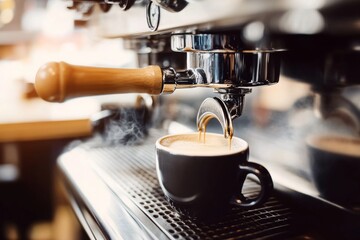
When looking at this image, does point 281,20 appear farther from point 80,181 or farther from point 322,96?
point 80,181

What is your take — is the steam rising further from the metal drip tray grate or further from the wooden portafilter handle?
the wooden portafilter handle

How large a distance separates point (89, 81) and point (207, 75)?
0.15 m

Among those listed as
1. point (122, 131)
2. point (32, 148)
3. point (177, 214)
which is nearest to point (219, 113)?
point (177, 214)

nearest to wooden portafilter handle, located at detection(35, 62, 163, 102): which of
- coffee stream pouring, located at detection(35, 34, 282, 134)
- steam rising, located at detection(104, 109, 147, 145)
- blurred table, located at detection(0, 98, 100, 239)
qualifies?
coffee stream pouring, located at detection(35, 34, 282, 134)

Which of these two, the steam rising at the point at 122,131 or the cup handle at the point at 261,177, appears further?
the steam rising at the point at 122,131

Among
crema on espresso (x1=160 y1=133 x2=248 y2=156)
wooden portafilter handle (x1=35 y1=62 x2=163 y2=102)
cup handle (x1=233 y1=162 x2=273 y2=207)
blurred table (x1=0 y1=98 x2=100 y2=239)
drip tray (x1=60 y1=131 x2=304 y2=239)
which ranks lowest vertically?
blurred table (x1=0 y1=98 x2=100 y2=239)

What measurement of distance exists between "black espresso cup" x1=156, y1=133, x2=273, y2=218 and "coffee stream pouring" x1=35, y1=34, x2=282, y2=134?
0.15 feet

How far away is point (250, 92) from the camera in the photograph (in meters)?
0.55

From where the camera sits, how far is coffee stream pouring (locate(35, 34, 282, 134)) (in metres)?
0.45

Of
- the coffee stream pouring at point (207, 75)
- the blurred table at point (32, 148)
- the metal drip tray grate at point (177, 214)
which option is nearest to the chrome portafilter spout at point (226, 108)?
the coffee stream pouring at point (207, 75)

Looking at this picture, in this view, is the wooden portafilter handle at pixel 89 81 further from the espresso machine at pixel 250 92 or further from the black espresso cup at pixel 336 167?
the black espresso cup at pixel 336 167

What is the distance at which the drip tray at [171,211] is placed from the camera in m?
0.50

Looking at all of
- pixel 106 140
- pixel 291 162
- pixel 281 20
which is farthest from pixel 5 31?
pixel 281 20

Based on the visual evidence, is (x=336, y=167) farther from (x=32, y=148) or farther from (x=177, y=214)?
(x=32, y=148)
